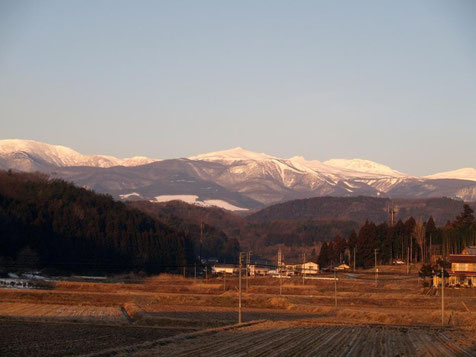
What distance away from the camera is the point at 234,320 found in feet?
155

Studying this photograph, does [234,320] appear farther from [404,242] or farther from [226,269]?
[226,269]

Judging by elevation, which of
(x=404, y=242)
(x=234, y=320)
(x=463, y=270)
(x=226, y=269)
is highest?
(x=404, y=242)

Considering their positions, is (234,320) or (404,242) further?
(404,242)

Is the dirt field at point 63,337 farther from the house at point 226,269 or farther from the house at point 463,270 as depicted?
the house at point 226,269

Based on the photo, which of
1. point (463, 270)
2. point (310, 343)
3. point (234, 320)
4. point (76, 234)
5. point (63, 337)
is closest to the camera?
point (310, 343)

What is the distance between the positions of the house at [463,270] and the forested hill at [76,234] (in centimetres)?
4297

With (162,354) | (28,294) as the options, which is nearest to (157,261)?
(28,294)

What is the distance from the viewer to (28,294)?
6262 cm

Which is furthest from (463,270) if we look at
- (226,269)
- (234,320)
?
(226,269)

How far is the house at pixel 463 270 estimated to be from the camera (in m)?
81.3

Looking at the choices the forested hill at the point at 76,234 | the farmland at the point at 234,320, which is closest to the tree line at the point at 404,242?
the farmland at the point at 234,320

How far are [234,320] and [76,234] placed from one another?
6238cm

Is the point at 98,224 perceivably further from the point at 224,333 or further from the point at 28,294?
the point at 224,333

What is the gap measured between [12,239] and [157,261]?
74.7ft
